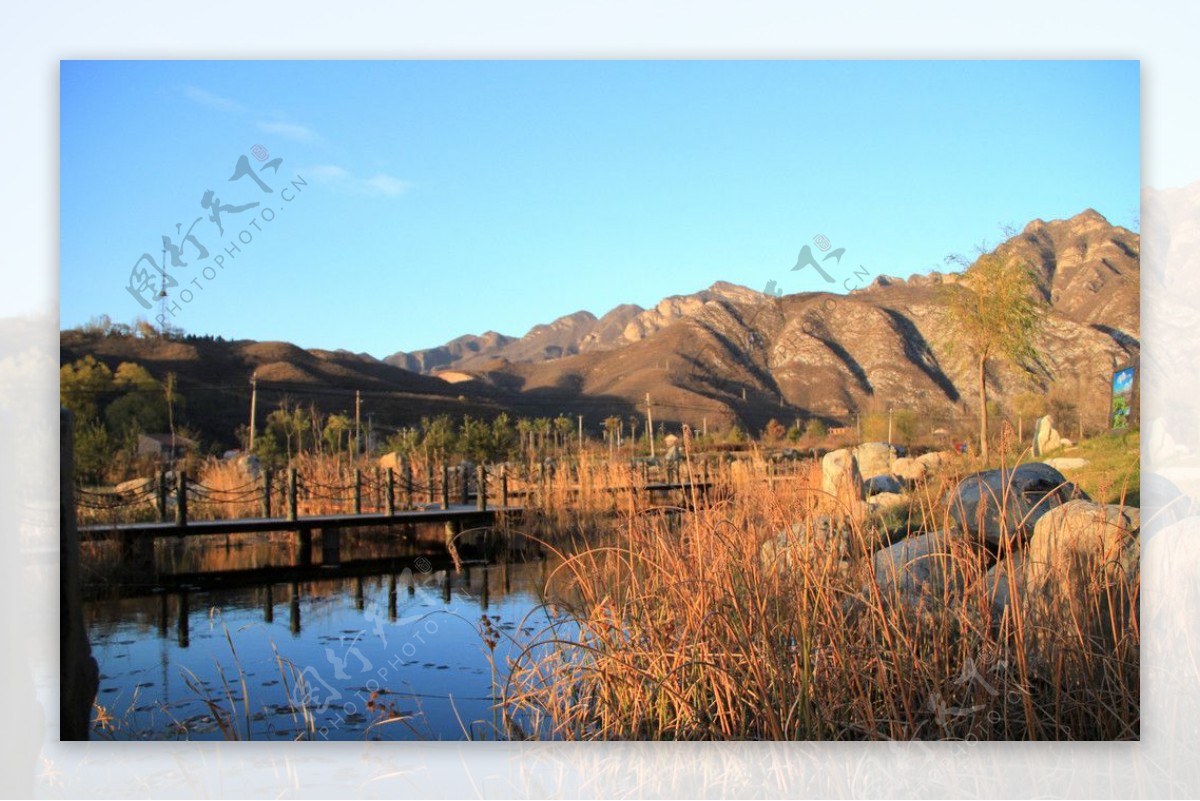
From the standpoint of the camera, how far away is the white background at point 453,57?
3.25m

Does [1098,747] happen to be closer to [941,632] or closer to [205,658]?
[941,632]

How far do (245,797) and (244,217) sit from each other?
2.24 m

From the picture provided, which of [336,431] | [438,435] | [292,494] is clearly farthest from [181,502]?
[438,435]

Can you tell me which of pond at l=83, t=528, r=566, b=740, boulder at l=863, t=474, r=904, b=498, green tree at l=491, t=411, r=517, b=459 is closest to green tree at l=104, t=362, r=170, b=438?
pond at l=83, t=528, r=566, b=740

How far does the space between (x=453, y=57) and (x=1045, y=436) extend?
3.14m

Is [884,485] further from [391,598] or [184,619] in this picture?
[184,619]

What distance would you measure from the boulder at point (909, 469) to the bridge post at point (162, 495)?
4577mm

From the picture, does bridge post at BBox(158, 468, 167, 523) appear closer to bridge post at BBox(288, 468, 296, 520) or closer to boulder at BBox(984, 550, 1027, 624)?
bridge post at BBox(288, 468, 296, 520)

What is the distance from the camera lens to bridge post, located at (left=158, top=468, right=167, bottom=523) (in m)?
6.38

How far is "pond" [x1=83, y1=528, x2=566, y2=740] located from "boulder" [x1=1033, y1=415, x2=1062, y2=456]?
7.80ft

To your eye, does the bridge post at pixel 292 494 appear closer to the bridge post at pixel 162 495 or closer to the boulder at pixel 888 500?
the bridge post at pixel 162 495

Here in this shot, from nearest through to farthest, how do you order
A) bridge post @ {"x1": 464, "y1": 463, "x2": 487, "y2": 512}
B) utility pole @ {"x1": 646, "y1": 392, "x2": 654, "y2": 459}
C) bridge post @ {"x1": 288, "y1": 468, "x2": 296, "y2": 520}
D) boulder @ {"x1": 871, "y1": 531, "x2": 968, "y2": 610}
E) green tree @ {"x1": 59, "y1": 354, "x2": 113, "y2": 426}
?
boulder @ {"x1": 871, "y1": 531, "x2": 968, "y2": 610} → green tree @ {"x1": 59, "y1": 354, "x2": 113, "y2": 426} → utility pole @ {"x1": 646, "y1": 392, "x2": 654, "y2": 459} → bridge post @ {"x1": 288, "y1": 468, "x2": 296, "y2": 520} → bridge post @ {"x1": 464, "y1": 463, "x2": 487, "y2": 512}

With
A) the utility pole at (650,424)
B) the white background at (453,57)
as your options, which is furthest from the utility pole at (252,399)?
the utility pole at (650,424)

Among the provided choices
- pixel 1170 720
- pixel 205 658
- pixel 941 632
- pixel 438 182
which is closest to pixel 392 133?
pixel 438 182
